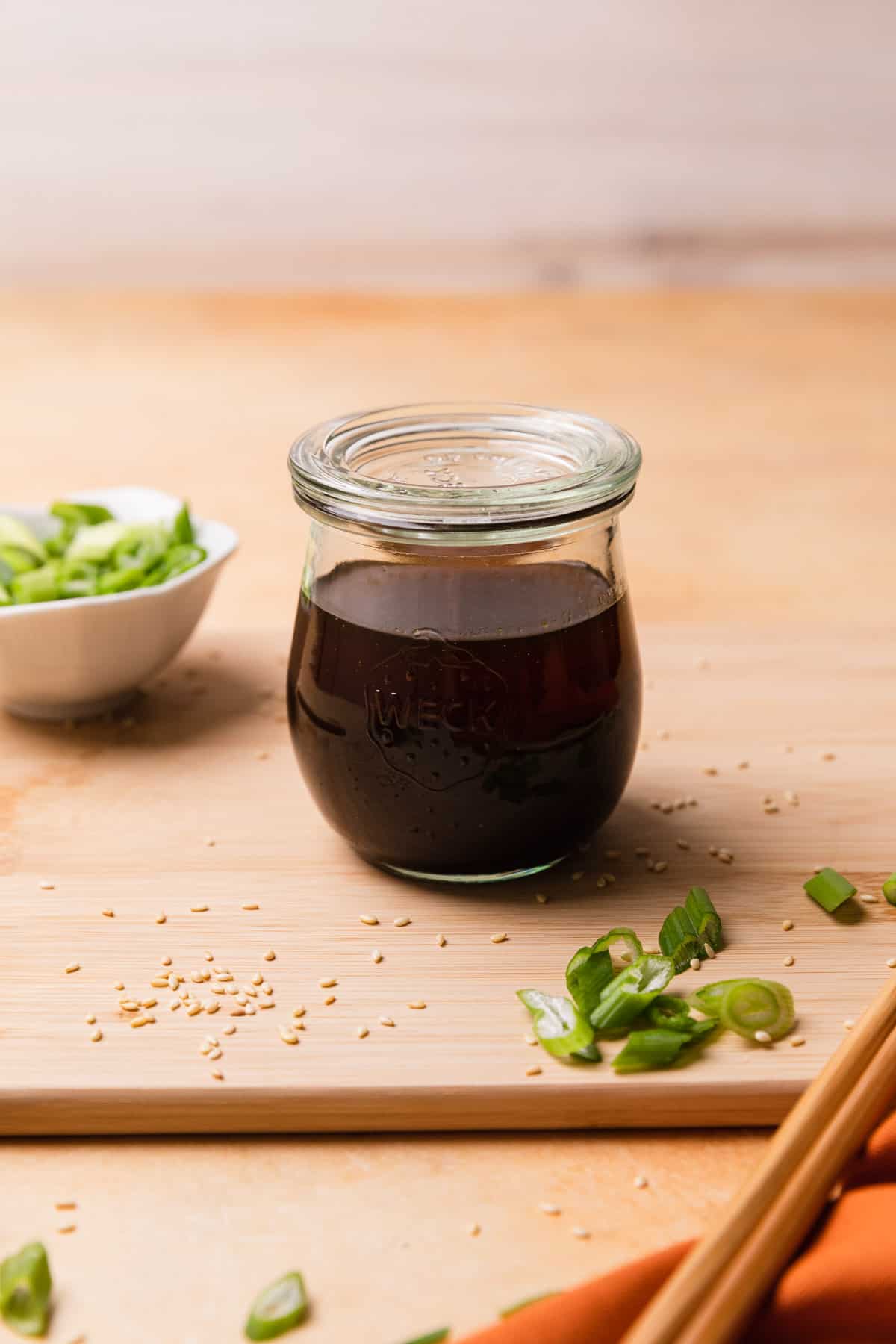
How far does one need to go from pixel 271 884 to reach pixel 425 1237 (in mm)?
458

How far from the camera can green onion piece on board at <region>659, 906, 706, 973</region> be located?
50.1 inches

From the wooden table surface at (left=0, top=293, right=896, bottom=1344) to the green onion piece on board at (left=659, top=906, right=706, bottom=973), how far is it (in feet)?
0.60

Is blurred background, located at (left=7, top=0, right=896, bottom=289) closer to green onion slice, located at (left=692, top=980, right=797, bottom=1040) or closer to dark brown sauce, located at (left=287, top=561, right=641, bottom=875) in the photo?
dark brown sauce, located at (left=287, top=561, right=641, bottom=875)

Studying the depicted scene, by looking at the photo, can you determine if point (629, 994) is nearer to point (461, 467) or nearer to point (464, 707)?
point (464, 707)

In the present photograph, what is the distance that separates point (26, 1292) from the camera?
0.96m

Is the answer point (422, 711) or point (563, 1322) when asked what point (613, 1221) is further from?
point (422, 711)

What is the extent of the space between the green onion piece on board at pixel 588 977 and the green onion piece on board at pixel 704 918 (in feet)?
0.34

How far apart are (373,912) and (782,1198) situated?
51 centimetres

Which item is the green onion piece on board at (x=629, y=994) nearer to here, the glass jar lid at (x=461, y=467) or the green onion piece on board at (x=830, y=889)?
the green onion piece on board at (x=830, y=889)

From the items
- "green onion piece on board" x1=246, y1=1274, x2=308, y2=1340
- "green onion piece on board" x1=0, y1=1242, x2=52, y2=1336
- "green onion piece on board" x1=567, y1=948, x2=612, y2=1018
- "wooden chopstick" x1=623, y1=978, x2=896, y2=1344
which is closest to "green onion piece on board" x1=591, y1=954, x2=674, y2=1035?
"green onion piece on board" x1=567, y1=948, x2=612, y2=1018

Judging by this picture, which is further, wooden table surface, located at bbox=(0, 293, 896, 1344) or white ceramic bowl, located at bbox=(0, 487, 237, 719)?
white ceramic bowl, located at bbox=(0, 487, 237, 719)

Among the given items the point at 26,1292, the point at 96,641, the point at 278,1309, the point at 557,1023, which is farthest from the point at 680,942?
the point at 96,641

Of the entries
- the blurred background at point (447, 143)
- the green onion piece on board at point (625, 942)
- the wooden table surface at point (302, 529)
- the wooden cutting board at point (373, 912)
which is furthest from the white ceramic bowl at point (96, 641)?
the blurred background at point (447, 143)

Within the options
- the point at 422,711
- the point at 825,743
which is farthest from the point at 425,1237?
the point at 825,743
